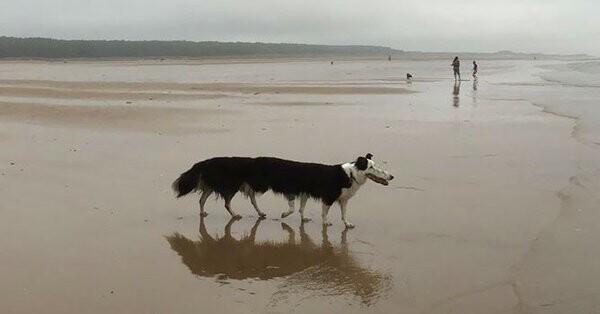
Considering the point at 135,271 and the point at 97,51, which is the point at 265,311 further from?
the point at 97,51

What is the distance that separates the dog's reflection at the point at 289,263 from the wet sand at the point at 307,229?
0.02 meters

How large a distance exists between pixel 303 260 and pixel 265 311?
4.73 feet

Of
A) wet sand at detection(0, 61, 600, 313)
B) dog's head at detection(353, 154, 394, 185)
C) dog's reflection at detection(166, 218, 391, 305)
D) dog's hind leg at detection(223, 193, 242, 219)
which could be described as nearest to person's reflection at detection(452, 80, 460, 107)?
wet sand at detection(0, 61, 600, 313)

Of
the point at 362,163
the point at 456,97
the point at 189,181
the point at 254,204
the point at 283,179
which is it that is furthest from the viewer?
the point at 456,97

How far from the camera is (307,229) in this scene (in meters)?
7.94

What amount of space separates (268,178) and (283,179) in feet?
0.63

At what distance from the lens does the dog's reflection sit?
19.3 feet

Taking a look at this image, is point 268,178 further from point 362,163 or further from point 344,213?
point 362,163

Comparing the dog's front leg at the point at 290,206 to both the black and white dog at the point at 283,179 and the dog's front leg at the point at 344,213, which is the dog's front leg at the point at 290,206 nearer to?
the black and white dog at the point at 283,179

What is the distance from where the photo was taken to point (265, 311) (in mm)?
5320

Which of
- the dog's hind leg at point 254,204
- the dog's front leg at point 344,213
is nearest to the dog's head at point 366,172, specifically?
the dog's front leg at point 344,213

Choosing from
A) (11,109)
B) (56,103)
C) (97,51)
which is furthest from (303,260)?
(97,51)

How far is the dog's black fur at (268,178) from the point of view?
8.18 meters

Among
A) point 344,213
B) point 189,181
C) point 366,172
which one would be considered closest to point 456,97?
point 366,172
